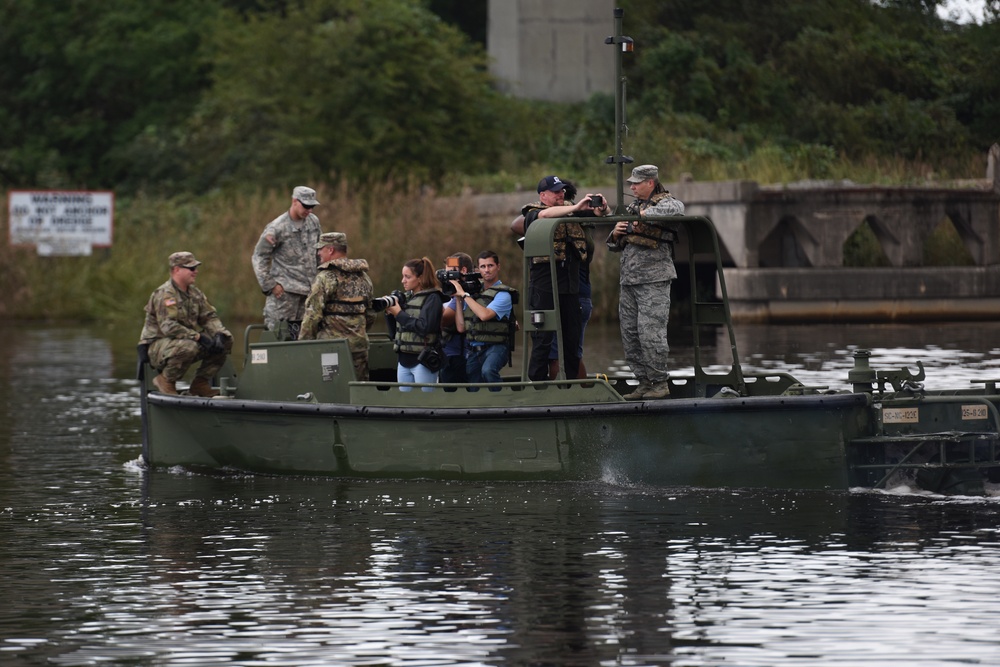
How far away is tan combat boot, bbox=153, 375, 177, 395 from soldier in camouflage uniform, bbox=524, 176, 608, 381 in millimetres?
2832

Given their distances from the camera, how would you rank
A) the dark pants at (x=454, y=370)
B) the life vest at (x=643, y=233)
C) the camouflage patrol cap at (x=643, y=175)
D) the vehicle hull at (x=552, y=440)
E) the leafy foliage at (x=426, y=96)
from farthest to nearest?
the leafy foliage at (x=426, y=96) → the dark pants at (x=454, y=370) → the life vest at (x=643, y=233) → the camouflage patrol cap at (x=643, y=175) → the vehicle hull at (x=552, y=440)

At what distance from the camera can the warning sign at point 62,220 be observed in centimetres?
3469

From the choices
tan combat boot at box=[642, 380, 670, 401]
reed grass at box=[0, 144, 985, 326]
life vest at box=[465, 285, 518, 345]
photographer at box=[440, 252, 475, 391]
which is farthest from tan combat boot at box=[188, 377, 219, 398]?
reed grass at box=[0, 144, 985, 326]

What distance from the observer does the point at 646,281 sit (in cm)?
1244

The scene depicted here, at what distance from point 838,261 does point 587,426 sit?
19.3 m

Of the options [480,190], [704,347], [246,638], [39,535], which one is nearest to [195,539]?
[39,535]

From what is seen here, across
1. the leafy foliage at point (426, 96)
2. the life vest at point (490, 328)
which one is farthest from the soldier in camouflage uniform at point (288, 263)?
the leafy foliage at point (426, 96)

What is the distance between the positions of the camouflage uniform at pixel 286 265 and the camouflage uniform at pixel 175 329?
69cm

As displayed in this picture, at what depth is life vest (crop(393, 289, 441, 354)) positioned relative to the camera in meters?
12.9

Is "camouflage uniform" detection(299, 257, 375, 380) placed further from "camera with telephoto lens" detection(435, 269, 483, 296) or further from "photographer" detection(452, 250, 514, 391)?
"photographer" detection(452, 250, 514, 391)

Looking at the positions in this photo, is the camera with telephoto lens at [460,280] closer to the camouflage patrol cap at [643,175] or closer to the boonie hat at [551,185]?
the boonie hat at [551,185]

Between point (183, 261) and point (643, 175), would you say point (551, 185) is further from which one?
point (183, 261)

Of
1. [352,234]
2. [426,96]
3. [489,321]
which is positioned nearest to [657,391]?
[489,321]

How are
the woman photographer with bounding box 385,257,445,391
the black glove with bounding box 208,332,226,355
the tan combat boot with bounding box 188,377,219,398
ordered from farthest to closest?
the tan combat boot with bounding box 188,377,219,398 < the black glove with bounding box 208,332,226,355 < the woman photographer with bounding box 385,257,445,391
